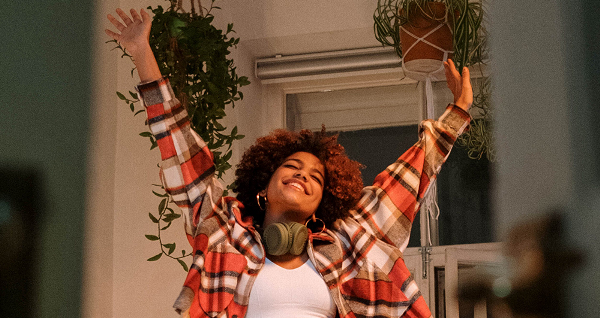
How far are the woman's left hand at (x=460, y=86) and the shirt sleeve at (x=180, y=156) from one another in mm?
687

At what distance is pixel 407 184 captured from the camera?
4.86 feet

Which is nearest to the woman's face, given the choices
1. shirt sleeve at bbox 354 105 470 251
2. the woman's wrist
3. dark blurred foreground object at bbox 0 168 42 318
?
shirt sleeve at bbox 354 105 470 251

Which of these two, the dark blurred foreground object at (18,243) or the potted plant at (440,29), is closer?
the dark blurred foreground object at (18,243)

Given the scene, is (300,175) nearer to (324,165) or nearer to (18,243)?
(324,165)

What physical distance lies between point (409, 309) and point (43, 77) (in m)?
1.09

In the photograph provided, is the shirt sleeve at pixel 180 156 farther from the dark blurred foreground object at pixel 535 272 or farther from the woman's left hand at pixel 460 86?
the dark blurred foreground object at pixel 535 272

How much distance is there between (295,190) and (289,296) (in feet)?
0.91

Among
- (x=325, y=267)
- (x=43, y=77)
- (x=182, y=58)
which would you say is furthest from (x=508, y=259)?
(x=182, y=58)

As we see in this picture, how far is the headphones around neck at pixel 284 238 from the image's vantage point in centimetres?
135

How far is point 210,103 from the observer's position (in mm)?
1657

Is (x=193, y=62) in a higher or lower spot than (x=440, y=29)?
lower

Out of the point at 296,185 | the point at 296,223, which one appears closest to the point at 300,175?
the point at 296,185

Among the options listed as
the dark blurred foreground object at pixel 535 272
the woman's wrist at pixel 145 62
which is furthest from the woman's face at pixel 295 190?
the dark blurred foreground object at pixel 535 272

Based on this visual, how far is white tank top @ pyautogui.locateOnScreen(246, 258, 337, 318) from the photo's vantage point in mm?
1331
